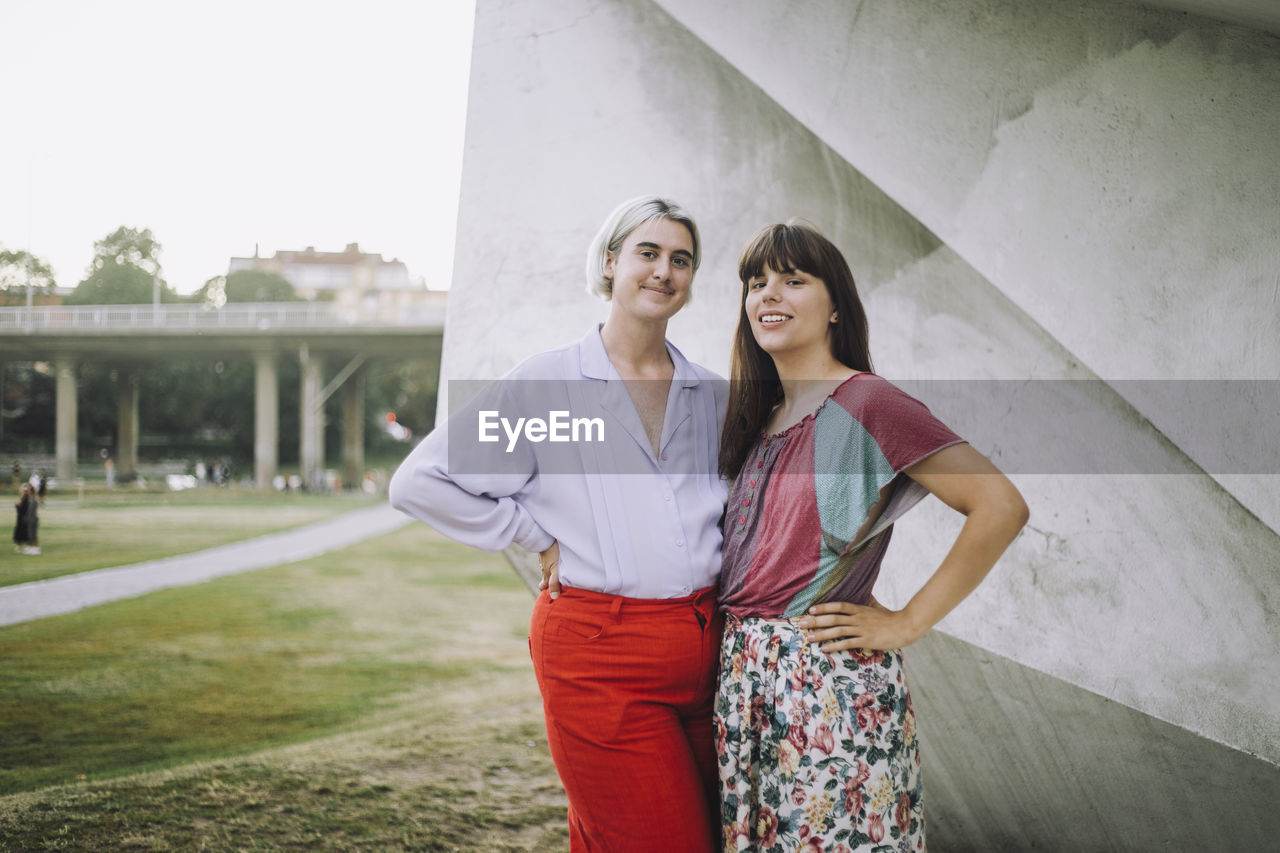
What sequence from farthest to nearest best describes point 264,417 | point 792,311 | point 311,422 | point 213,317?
point 311,422 → point 264,417 → point 213,317 → point 792,311

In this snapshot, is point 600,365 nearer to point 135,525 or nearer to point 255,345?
point 135,525

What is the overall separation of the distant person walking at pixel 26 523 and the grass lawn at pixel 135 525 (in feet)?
0.33

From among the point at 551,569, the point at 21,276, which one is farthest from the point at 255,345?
the point at 551,569

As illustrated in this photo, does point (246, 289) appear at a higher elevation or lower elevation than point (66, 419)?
higher

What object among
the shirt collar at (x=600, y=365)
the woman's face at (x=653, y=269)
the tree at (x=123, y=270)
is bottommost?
the shirt collar at (x=600, y=365)

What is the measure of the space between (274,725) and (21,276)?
4764 millimetres

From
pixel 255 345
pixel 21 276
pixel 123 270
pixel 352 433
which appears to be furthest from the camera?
pixel 352 433

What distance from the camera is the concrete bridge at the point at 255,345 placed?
349 inches

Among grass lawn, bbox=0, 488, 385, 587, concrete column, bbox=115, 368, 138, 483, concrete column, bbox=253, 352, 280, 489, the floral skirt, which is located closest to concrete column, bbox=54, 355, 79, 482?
grass lawn, bbox=0, 488, 385, 587

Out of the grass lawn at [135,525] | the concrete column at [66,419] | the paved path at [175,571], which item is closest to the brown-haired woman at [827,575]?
the paved path at [175,571]

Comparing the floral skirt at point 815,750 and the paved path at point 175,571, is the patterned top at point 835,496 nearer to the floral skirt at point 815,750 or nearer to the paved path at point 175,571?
the floral skirt at point 815,750

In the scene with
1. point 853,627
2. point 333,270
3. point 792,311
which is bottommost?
point 853,627

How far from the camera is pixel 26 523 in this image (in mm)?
7980

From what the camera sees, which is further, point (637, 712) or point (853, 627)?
point (637, 712)
